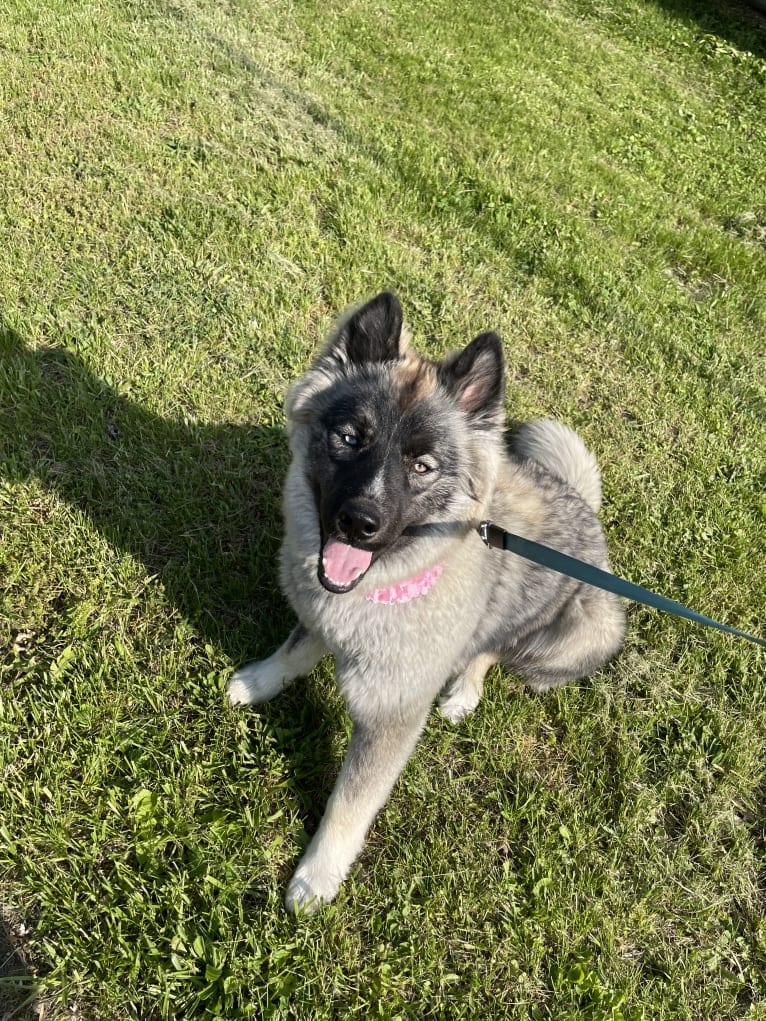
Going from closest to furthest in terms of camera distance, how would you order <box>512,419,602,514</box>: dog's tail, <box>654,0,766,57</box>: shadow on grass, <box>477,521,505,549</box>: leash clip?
1. <box>477,521,505,549</box>: leash clip
2. <box>512,419,602,514</box>: dog's tail
3. <box>654,0,766,57</box>: shadow on grass

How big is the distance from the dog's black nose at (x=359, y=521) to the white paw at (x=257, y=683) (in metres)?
1.00

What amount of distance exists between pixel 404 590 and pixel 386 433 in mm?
554

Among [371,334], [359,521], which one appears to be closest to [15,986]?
[359,521]

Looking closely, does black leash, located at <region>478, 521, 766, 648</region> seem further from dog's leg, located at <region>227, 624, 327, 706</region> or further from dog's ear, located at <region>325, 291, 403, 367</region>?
dog's leg, located at <region>227, 624, 327, 706</region>

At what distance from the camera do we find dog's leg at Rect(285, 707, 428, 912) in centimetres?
224

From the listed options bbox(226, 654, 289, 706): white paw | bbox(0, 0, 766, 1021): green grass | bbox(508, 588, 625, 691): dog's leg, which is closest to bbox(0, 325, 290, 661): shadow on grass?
bbox(0, 0, 766, 1021): green grass

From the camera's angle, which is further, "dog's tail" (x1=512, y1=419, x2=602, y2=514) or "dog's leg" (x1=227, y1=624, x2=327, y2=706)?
"dog's tail" (x1=512, y1=419, x2=602, y2=514)

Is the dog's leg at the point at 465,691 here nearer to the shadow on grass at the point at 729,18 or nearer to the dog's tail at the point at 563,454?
the dog's tail at the point at 563,454

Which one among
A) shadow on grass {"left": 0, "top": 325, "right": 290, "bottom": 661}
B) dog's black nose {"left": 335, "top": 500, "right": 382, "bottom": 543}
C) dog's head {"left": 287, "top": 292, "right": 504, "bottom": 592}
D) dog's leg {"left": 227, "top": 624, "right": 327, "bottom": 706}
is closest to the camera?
dog's black nose {"left": 335, "top": 500, "right": 382, "bottom": 543}

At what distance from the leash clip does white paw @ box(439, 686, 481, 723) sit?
97 cm

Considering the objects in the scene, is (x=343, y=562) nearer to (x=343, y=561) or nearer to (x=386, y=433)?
(x=343, y=561)

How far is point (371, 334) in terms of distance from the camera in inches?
88.4

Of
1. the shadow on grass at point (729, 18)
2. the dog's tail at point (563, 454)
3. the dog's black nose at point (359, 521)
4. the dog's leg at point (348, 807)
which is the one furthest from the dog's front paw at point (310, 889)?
the shadow on grass at point (729, 18)

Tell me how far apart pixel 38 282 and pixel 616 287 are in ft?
14.5
